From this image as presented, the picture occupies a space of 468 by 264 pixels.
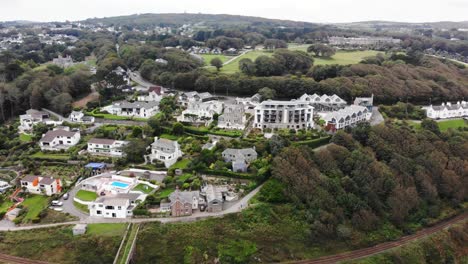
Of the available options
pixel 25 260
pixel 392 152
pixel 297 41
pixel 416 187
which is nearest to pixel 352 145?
pixel 392 152

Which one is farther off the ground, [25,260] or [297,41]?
[297,41]

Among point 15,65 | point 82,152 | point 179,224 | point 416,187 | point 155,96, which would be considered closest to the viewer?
point 179,224

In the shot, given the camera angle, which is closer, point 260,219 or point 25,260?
point 25,260

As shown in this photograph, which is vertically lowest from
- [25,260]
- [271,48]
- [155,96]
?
[25,260]

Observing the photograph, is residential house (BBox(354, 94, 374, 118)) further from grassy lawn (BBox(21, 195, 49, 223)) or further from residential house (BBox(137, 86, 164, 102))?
grassy lawn (BBox(21, 195, 49, 223))

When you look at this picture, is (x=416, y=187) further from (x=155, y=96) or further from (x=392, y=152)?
(x=155, y=96)

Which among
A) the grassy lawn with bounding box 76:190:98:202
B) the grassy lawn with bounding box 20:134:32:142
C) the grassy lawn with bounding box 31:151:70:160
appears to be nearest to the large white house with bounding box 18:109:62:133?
the grassy lawn with bounding box 20:134:32:142

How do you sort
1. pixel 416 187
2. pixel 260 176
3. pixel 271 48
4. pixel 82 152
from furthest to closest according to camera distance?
pixel 271 48 < pixel 82 152 < pixel 416 187 < pixel 260 176

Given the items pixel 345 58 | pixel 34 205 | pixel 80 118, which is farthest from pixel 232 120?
pixel 345 58
